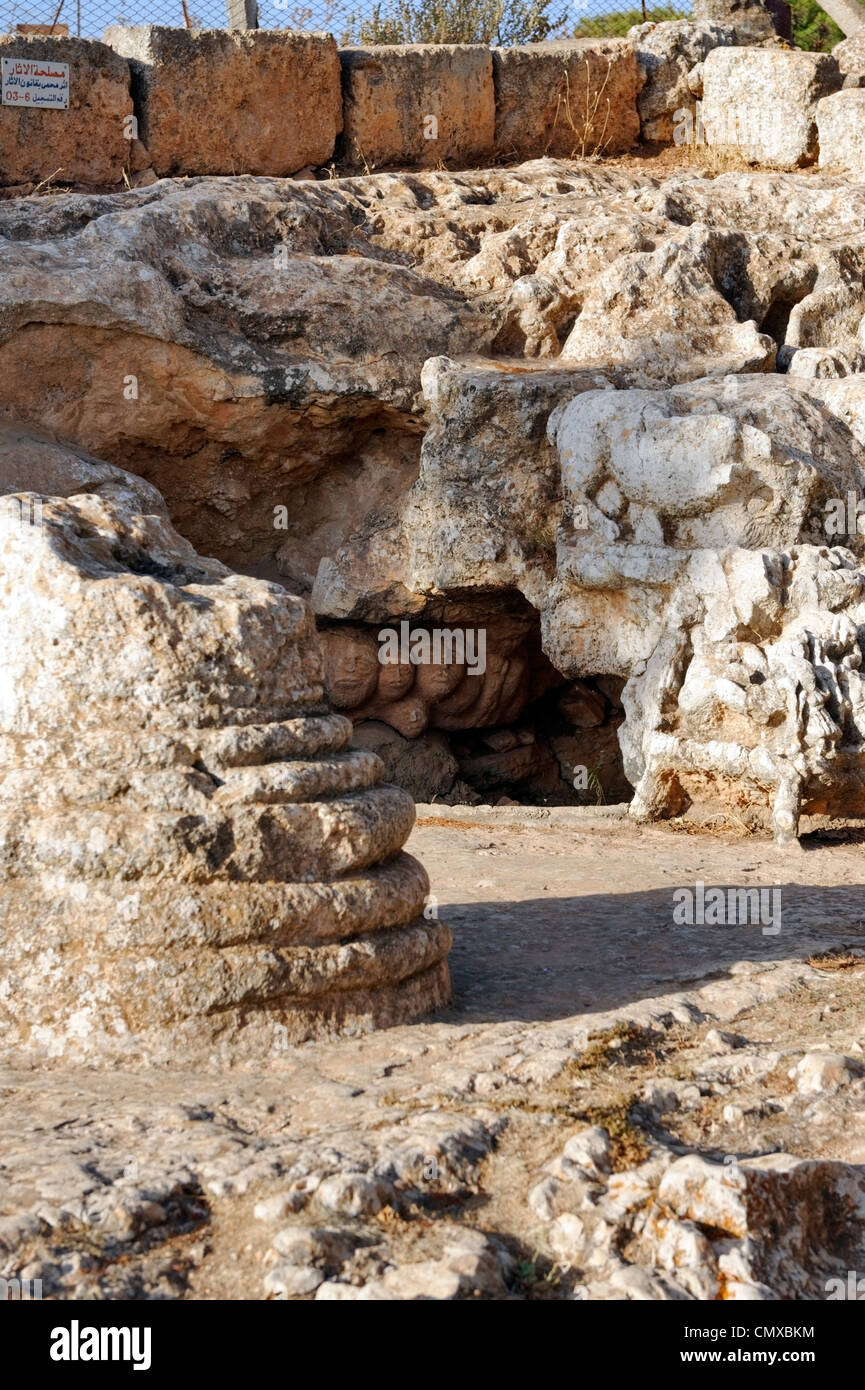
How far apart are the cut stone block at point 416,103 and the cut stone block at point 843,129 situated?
2.47 metres

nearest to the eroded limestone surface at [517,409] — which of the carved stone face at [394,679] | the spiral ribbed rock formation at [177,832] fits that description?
the carved stone face at [394,679]

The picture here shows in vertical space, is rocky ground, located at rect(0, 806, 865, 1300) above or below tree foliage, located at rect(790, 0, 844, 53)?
below

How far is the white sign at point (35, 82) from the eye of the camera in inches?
361

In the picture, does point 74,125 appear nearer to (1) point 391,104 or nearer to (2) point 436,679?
(1) point 391,104

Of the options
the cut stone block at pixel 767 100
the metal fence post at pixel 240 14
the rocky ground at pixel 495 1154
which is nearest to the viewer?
the rocky ground at pixel 495 1154

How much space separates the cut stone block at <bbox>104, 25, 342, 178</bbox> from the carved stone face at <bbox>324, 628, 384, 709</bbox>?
3570 mm

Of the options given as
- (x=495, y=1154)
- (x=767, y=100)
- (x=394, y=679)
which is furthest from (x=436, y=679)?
(x=495, y=1154)

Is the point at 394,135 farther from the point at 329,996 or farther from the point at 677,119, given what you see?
the point at 329,996

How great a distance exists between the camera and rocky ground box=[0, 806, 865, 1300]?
259cm

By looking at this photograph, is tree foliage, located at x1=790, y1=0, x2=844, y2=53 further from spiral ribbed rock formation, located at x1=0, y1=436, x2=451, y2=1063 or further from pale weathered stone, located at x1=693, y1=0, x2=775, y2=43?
spiral ribbed rock formation, located at x1=0, y1=436, x2=451, y2=1063

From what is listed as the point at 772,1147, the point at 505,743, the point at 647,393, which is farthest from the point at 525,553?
the point at 772,1147

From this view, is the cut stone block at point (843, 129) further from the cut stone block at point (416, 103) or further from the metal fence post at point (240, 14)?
the metal fence post at point (240, 14)

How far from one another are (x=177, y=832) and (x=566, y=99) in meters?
8.99

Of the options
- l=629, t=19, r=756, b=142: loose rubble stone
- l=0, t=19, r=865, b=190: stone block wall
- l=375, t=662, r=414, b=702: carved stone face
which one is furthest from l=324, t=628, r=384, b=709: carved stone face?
l=629, t=19, r=756, b=142: loose rubble stone
